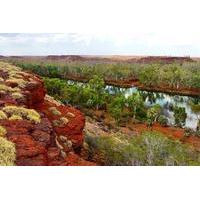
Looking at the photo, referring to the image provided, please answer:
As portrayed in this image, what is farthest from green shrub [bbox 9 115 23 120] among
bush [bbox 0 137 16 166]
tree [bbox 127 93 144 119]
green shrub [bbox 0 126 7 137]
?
tree [bbox 127 93 144 119]

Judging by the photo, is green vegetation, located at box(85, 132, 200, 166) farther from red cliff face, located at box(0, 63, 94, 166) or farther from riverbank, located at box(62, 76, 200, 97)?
riverbank, located at box(62, 76, 200, 97)

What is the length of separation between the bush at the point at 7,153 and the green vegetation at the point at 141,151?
5054 mm

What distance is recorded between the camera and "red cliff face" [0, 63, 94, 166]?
42.4 feet

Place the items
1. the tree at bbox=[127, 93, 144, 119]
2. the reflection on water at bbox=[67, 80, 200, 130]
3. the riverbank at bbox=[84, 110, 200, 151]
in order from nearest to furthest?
the riverbank at bbox=[84, 110, 200, 151] → the tree at bbox=[127, 93, 144, 119] → the reflection on water at bbox=[67, 80, 200, 130]

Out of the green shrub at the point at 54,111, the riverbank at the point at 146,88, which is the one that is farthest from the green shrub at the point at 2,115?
the riverbank at the point at 146,88

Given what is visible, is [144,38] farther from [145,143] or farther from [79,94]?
[79,94]

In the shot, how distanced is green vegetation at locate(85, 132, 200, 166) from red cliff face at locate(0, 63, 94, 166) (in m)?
1.06

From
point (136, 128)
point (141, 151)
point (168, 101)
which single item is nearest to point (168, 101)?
point (168, 101)

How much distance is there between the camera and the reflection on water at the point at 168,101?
2895cm

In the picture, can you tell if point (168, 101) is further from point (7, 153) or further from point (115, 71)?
point (7, 153)
